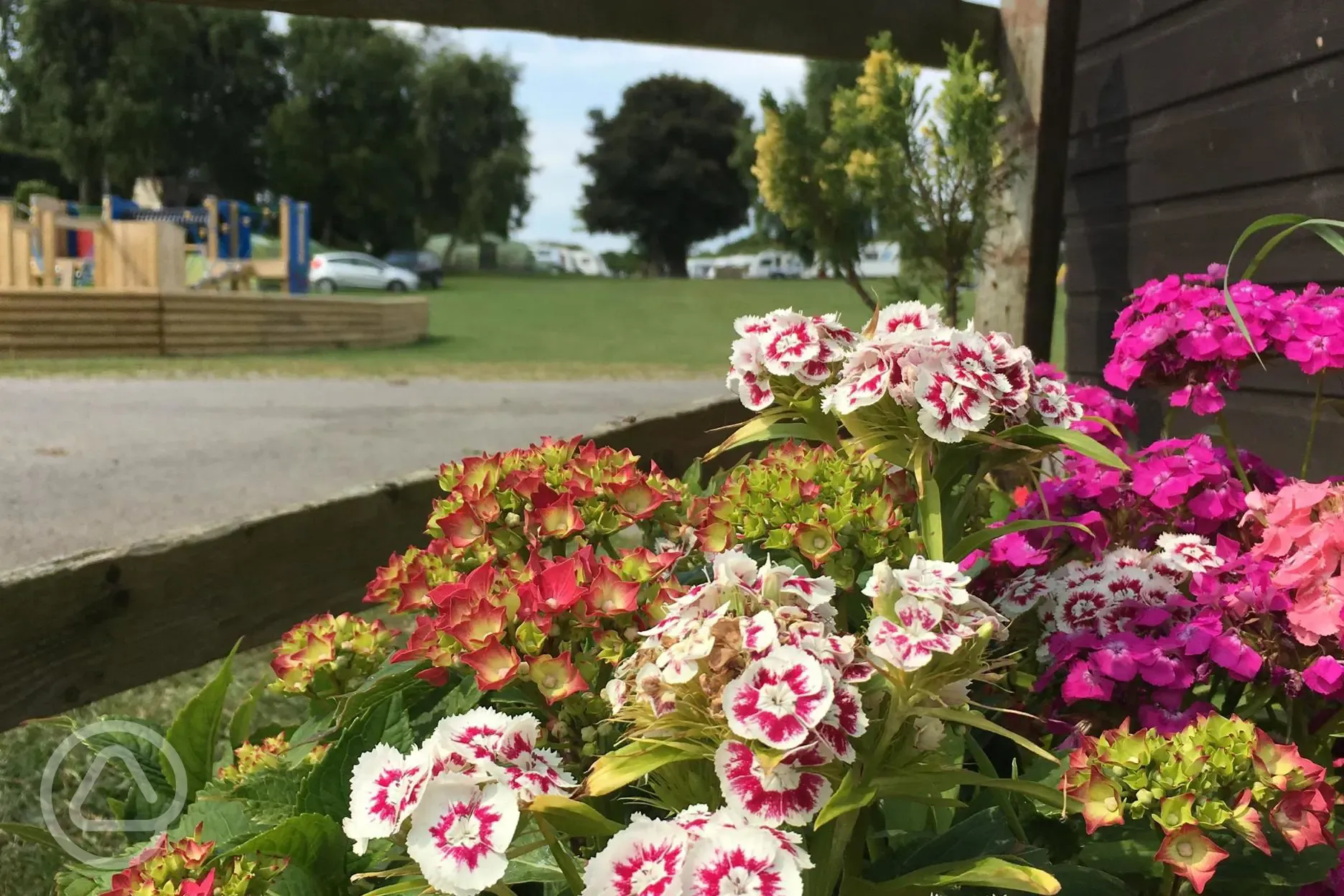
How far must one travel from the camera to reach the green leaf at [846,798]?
0.55 meters

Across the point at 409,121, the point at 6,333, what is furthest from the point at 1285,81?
the point at 409,121

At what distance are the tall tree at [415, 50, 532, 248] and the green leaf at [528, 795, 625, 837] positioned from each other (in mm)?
33027

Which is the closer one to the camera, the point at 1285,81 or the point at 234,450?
the point at 1285,81

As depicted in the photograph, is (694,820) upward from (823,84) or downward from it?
downward

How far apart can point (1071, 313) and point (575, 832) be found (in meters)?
2.54

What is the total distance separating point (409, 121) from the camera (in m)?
31.3

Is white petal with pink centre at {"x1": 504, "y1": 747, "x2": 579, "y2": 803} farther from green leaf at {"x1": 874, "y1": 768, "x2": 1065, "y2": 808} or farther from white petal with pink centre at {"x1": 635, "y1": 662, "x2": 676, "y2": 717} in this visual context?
green leaf at {"x1": 874, "y1": 768, "x2": 1065, "y2": 808}

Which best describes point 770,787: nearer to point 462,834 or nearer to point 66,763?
point 462,834

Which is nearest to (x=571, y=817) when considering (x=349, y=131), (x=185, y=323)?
(x=185, y=323)

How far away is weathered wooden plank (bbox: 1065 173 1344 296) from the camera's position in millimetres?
1811

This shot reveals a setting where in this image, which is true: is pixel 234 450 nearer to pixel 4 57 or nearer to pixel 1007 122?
pixel 1007 122

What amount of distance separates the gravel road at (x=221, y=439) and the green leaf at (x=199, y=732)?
1.07 meters

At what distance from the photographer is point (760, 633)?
1.85 ft

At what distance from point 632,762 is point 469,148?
117ft
